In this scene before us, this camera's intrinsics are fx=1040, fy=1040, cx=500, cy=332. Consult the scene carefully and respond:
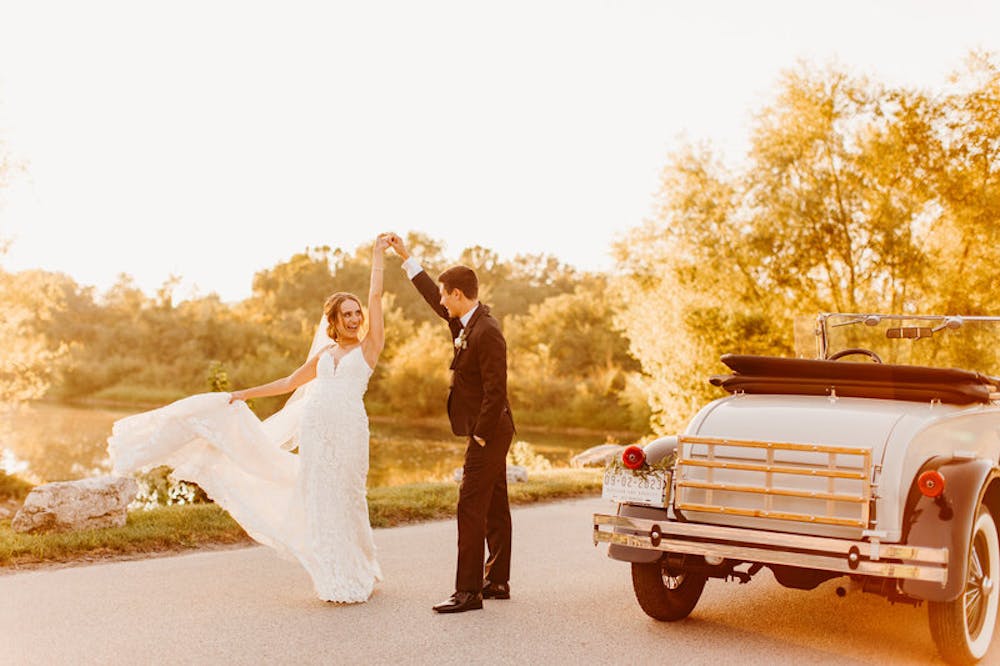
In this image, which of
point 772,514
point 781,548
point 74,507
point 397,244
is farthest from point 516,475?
point 781,548

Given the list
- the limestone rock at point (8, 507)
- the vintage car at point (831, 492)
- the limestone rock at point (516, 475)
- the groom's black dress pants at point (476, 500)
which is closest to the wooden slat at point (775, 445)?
the vintage car at point (831, 492)

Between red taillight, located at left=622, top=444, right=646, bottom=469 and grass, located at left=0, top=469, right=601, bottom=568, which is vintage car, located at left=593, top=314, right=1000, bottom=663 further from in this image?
grass, located at left=0, top=469, right=601, bottom=568

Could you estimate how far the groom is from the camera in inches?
263

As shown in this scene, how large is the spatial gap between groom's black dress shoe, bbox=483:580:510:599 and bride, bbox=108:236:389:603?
0.78 meters

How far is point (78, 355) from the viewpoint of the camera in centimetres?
6519

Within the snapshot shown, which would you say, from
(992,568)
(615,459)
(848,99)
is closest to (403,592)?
(615,459)

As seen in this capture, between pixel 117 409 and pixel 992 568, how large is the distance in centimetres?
5996

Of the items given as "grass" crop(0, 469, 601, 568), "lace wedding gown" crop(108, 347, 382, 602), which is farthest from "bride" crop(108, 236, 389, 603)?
"grass" crop(0, 469, 601, 568)

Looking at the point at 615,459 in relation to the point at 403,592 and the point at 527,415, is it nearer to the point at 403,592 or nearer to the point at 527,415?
the point at 403,592

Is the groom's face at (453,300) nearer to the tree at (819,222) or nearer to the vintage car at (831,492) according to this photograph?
the vintage car at (831,492)

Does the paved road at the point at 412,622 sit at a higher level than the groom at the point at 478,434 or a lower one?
lower

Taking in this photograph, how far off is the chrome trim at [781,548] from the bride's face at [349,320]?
7.75 feet

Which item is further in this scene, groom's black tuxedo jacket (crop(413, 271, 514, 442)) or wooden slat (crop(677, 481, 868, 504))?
groom's black tuxedo jacket (crop(413, 271, 514, 442))

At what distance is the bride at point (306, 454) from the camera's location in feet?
23.5
